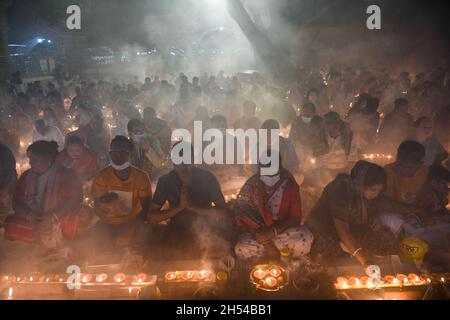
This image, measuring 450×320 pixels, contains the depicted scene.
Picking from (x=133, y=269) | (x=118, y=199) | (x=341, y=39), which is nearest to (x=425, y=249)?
(x=133, y=269)

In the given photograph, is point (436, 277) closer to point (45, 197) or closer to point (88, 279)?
point (88, 279)

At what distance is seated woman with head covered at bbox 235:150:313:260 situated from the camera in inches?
153

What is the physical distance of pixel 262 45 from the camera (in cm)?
1933

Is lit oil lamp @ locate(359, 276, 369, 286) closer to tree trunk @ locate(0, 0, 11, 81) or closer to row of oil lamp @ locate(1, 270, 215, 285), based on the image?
row of oil lamp @ locate(1, 270, 215, 285)

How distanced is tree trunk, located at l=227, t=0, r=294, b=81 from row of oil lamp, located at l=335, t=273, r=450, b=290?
1562 cm

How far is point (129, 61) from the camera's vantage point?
2466 cm

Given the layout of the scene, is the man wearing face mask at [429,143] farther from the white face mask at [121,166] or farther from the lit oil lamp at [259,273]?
the white face mask at [121,166]

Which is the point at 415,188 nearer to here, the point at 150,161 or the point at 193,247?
the point at 193,247

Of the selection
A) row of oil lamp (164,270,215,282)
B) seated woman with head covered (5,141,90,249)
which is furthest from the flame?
seated woman with head covered (5,141,90,249)

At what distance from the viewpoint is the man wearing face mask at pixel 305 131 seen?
6594mm

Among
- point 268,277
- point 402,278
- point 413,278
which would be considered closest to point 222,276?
point 268,277

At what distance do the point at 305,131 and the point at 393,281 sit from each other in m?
3.76

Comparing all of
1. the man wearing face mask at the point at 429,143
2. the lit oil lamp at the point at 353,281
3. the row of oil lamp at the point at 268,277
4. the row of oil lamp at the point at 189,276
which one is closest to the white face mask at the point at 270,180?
the row of oil lamp at the point at 268,277
